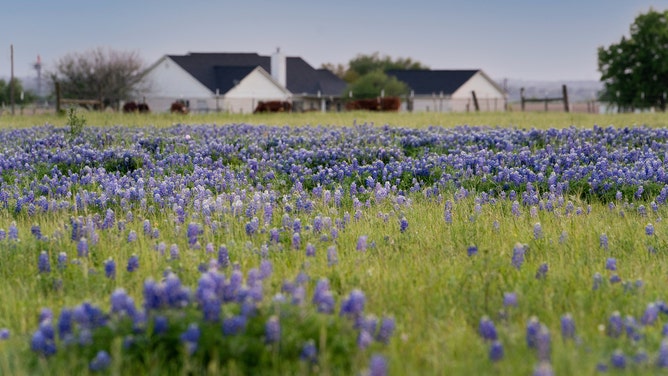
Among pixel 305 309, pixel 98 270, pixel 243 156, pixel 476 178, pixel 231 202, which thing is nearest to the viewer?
pixel 305 309

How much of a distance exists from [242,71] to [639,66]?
1396 inches

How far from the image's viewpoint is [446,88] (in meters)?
88.7

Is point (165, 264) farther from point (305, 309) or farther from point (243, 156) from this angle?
point (243, 156)

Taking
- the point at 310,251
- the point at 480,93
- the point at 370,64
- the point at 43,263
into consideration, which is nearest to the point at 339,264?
the point at 310,251

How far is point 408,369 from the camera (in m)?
3.66

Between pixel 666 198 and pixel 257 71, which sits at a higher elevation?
pixel 257 71

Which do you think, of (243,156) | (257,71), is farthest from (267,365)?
(257,71)

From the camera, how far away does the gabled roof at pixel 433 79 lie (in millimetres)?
89000

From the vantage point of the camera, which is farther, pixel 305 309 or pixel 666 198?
pixel 666 198

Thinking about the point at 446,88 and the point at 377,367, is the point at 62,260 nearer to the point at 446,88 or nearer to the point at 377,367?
the point at 377,367

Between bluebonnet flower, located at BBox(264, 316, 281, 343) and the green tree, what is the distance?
70.1 meters

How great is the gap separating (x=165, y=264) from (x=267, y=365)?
218 cm

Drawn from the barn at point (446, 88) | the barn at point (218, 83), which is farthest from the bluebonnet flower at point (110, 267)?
the barn at point (446, 88)

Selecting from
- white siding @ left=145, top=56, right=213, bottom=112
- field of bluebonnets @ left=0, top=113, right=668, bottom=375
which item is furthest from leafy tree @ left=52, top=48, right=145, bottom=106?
field of bluebonnets @ left=0, top=113, right=668, bottom=375
